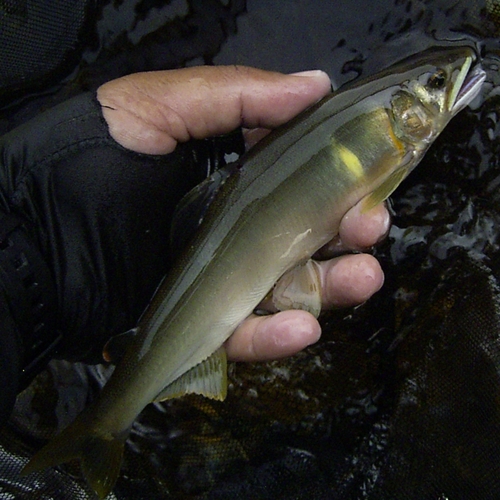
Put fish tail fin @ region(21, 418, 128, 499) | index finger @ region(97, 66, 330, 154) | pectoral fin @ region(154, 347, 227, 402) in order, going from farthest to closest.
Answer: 1. index finger @ region(97, 66, 330, 154)
2. pectoral fin @ region(154, 347, 227, 402)
3. fish tail fin @ region(21, 418, 128, 499)

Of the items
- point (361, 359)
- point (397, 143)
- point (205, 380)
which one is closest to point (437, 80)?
point (397, 143)

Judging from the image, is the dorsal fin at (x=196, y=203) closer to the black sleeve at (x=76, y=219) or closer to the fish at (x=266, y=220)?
the fish at (x=266, y=220)

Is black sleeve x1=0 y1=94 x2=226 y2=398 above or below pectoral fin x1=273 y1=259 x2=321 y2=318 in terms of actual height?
above

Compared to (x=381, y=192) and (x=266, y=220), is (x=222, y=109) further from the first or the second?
(x=381, y=192)

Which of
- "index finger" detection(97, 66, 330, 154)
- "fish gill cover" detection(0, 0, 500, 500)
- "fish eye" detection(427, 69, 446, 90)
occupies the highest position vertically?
"index finger" detection(97, 66, 330, 154)

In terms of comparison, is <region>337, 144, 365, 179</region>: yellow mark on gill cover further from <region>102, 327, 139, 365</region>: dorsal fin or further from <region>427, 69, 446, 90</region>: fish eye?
<region>102, 327, 139, 365</region>: dorsal fin

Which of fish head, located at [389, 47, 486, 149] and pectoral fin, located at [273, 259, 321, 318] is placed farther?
pectoral fin, located at [273, 259, 321, 318]

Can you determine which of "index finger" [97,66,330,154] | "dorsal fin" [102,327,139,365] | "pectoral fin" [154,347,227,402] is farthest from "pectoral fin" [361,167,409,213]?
"dorsal fin" [102,327,139,365]

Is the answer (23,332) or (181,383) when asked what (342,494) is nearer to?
(181,383)
